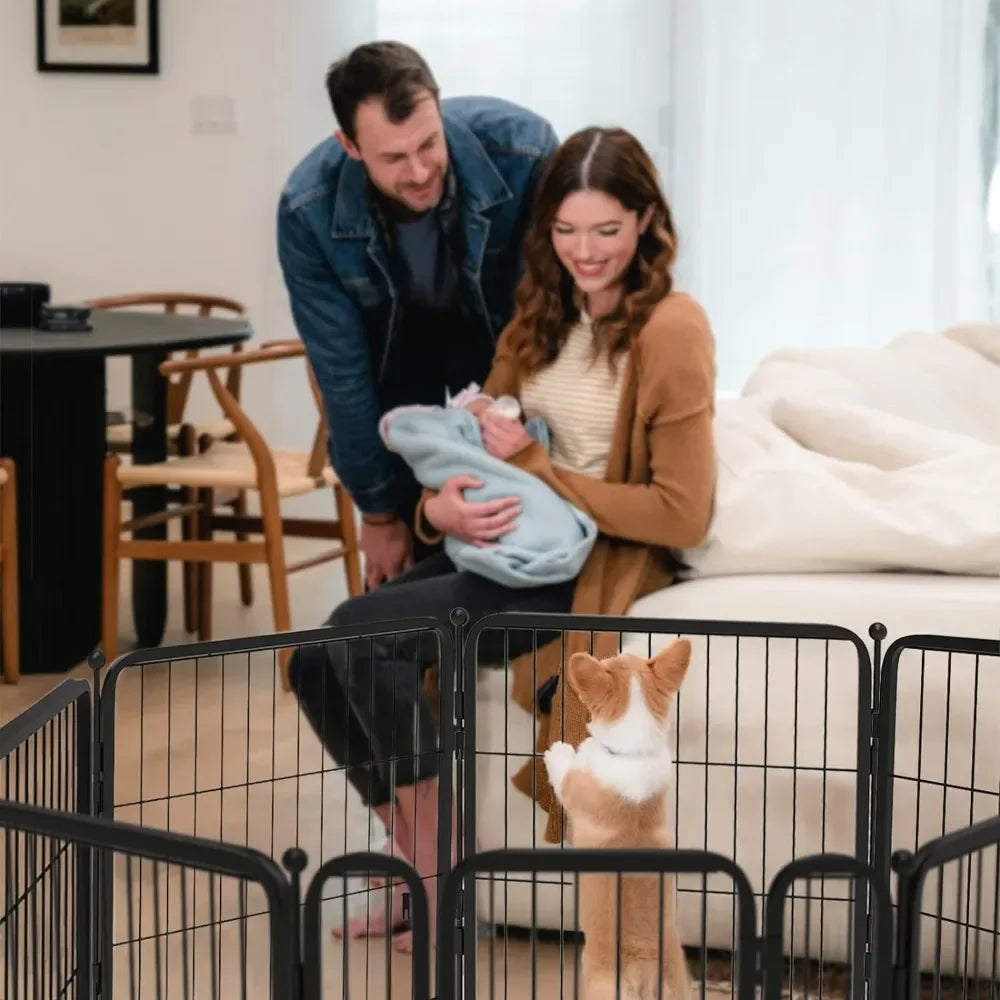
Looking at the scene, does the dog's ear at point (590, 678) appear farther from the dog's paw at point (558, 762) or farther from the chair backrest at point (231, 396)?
the chair backrest at point (231, 396)

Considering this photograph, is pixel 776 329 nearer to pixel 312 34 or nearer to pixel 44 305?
pixel 312 34

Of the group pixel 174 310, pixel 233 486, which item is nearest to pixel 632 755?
pixel 233 486

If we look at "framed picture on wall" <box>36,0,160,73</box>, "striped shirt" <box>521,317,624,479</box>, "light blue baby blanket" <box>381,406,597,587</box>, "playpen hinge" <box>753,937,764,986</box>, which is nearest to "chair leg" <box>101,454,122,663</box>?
"light blue baby blanket" <box>381,406,597,587</box>

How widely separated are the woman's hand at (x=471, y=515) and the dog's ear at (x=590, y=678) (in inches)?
20.8

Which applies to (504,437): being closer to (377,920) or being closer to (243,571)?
(377,920)

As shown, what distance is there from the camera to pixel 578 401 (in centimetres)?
197

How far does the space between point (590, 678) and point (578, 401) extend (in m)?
0.68

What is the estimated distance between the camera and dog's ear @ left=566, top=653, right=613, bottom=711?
4.41 feet

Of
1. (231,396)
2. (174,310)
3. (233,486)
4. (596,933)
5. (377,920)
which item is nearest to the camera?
(596,933)

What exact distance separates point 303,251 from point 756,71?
2.69m

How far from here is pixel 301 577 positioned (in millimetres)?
4133

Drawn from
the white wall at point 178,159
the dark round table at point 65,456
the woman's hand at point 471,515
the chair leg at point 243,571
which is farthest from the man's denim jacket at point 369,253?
the white wall at point 178,159

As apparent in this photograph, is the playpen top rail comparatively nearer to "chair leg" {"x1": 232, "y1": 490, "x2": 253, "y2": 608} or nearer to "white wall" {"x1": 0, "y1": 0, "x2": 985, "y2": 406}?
"chair leg" {"x1": 232, "y1": 490, "x2": 253, "y2": 608}

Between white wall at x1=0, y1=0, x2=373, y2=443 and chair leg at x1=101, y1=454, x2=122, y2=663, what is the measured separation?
183 cm
